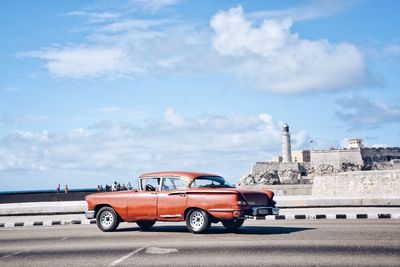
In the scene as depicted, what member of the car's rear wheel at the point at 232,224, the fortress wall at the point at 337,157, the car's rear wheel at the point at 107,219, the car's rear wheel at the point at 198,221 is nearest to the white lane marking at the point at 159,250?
the car's rear wheel at the point at 198,221

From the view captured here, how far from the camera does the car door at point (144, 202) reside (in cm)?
1403

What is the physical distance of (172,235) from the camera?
1336cm

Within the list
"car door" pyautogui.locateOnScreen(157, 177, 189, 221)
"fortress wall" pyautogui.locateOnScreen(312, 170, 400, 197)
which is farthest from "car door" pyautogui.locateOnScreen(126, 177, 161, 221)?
"fortress wall" pyautogui.locateOnScreen(312, 170, 400, 197)

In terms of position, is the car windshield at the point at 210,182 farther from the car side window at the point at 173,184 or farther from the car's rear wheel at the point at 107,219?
the car's rear wheel at the point at 107,219

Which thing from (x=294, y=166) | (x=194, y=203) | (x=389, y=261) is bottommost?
(x=389, y=261)

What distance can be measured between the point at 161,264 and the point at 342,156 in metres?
92.6

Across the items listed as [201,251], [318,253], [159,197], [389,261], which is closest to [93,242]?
[159,197]

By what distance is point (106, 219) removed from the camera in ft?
48.9

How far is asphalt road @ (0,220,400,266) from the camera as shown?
9.18 meters

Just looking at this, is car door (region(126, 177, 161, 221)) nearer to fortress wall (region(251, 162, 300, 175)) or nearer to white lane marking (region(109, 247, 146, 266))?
white lane marking (region(109, 247, 146, 266))

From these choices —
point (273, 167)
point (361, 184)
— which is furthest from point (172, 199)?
point (273, 167)

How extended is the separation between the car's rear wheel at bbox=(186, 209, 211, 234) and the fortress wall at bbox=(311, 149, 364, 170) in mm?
85855

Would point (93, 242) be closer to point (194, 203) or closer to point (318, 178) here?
point (194, 203)

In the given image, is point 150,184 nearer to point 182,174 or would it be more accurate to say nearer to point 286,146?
point 182,174
